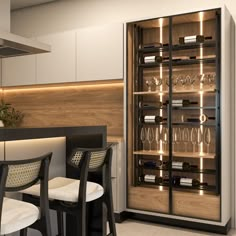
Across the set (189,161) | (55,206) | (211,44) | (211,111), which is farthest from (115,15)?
(55,206)

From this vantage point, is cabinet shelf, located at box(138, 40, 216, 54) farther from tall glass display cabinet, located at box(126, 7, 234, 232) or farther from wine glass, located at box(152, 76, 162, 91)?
wine glass, located at box(152, 76, 162, 91)

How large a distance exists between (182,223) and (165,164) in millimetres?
691

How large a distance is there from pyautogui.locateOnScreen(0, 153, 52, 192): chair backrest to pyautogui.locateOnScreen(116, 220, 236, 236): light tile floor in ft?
6.56

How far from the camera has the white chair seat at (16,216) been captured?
1491 millimetres

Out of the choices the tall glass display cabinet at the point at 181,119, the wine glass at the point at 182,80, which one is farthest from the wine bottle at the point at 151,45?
the wine glass at the point at 182,80

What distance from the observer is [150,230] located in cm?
348

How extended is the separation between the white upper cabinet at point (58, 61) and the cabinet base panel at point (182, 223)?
6.35 feet

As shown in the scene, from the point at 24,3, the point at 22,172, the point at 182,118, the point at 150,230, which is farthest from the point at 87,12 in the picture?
the point at 22,172

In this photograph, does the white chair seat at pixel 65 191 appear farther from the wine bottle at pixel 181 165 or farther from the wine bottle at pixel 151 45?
the wine bottle at pixel 151 45

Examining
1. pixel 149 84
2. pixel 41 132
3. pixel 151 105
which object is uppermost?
pixel 149 84

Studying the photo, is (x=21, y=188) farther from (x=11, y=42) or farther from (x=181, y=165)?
(x=181, y=165)

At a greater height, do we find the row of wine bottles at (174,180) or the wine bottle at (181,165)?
the wine bottle at (181,165)

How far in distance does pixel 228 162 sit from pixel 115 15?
2.44 m

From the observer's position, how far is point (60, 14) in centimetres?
479
